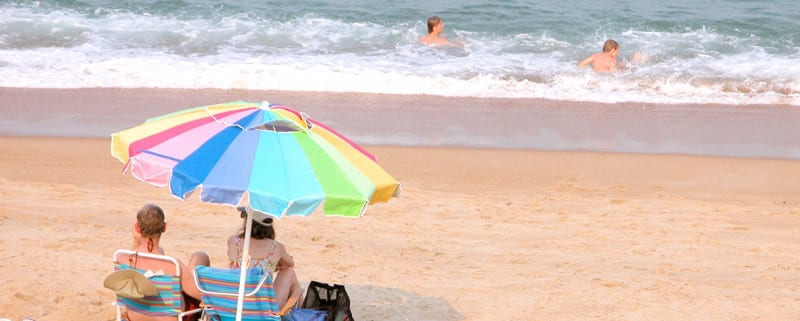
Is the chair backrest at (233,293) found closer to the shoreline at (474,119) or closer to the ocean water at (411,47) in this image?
the shoreline at (474,119)

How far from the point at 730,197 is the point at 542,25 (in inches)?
347

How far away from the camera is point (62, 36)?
16.6 metres

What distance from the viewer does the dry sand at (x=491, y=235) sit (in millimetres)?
6621

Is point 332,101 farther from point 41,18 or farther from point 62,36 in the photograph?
point 41,18

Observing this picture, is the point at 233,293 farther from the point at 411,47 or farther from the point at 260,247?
the point at 411,47


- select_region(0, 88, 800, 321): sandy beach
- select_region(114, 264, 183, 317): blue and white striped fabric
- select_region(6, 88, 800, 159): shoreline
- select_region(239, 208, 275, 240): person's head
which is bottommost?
select_region(6, 88, 800, 159): shoreline

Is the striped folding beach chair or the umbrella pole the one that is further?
the striped folding beach chair

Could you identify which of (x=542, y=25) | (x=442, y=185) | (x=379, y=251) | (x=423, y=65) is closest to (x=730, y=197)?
(x=442, y=185)

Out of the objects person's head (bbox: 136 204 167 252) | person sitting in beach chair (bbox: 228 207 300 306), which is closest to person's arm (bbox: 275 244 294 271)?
person sitting in beach chair (bbox: 228 207 300 306)

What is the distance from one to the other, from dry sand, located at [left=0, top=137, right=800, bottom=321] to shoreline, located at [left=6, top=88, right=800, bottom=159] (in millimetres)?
522

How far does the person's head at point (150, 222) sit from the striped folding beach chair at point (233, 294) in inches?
11.6

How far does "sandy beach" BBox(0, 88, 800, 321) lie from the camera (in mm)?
6637

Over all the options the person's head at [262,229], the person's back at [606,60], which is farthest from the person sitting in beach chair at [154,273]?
the person's back at [606,60]

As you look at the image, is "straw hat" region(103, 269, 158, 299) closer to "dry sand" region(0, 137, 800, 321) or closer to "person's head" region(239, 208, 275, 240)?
"person's head" region(239, 208, 275, 240)
